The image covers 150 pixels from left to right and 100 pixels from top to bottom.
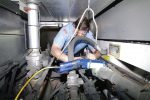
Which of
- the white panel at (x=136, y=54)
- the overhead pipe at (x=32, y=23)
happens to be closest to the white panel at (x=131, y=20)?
the white panel at (x=136, y=54)

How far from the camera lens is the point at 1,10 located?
1607mm

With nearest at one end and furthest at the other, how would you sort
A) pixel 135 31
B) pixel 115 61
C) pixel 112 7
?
pixel 135 31
pixel 115 61
pixel 112 7

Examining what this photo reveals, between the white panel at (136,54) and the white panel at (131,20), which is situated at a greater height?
the white panel at (131,20)

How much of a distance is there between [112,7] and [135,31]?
68 centimetres

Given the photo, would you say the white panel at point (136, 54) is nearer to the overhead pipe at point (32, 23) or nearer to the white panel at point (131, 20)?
the white panel at point (131, 20)

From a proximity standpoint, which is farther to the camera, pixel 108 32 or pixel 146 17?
pixel 108 32

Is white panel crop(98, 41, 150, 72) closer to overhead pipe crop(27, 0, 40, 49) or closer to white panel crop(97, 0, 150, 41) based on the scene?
white panel crop(97, 0, 150, 41)

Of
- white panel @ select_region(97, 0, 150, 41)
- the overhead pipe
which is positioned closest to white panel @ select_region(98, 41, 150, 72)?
white panel @ select_region(97, 0, 150, 41)

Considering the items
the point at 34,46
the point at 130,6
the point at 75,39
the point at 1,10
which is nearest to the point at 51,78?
the point at 34,46

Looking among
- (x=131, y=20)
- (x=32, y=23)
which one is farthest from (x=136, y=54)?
(x=32, y=23)

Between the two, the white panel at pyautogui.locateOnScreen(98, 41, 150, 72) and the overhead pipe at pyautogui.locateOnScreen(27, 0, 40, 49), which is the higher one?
the overhead pipe at pyautogui.locateOnScreen(27, 0, 40, 49)

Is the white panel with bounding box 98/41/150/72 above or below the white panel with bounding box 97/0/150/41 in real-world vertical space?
below

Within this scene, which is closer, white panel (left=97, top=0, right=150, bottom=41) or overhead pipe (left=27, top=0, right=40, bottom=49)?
white panel (left=97, top=0, right=150, bottom=41)

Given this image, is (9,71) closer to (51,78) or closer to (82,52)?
(51,78)
